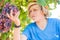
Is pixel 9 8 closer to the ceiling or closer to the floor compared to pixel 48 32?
closer to the ceiling

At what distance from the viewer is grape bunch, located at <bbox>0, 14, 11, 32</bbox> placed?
1.49 meters

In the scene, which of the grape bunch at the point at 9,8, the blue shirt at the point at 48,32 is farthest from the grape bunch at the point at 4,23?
the blue shirt at the point at 48,32

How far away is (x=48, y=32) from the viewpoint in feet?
4.69

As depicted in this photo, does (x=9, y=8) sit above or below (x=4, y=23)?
above

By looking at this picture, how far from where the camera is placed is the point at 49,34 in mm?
1429

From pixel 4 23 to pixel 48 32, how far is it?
41 centimetres

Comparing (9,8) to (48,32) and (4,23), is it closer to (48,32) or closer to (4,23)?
(4,23)

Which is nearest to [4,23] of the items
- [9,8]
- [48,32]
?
[9,8]

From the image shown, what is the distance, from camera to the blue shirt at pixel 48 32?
56.1 inches

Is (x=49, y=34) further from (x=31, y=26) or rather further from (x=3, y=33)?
(x=3, y=33)

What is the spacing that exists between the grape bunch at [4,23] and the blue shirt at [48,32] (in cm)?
19

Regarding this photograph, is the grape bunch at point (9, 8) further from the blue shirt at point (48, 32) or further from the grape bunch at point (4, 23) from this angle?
the blue shirt at point (48, 32)

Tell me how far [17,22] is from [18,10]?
0.35 ft

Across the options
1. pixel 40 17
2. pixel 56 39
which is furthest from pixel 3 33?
pixel 56 39
